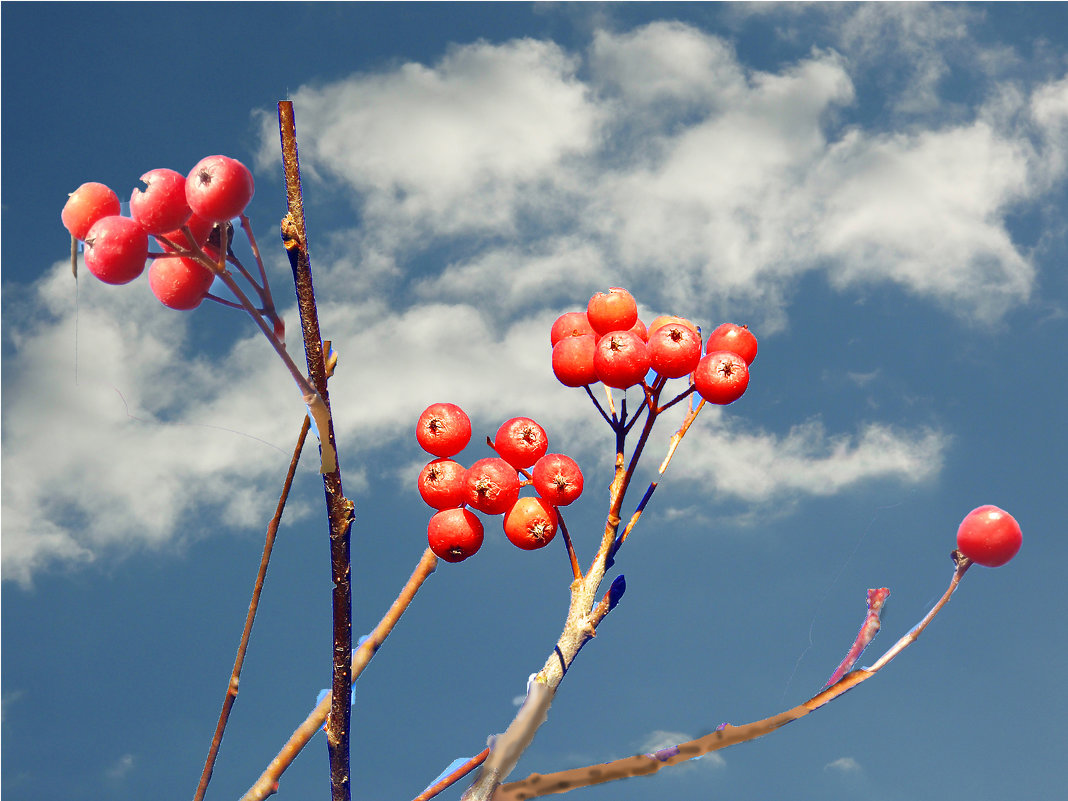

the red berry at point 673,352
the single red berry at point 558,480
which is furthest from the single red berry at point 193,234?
the red berry at point 673,352

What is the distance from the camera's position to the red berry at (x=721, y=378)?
231 centimetres

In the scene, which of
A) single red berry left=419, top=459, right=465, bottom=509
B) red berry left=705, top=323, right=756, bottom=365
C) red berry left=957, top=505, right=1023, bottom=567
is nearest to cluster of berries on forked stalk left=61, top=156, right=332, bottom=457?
single red berry left=419, top=459, right=465, bottom=509

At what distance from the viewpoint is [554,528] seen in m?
2.19

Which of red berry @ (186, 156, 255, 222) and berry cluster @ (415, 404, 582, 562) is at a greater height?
red berry @ (186, 156, 255, 222)

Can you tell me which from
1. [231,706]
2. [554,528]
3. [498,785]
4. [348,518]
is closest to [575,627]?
[554,528]

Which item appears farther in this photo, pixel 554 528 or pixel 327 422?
pixel 554 528

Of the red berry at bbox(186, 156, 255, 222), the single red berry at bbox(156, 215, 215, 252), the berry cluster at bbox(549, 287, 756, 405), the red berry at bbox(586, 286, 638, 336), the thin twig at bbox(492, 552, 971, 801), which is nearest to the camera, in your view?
the red berry at bbox(186, 156, 255, 222)

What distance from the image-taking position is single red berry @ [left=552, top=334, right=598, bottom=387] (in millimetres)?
2332

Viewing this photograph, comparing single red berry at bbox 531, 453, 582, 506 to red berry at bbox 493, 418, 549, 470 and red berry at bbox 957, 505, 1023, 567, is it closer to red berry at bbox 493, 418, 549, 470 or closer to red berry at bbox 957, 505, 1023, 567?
red berry at bbox 493, 418, 549, 470

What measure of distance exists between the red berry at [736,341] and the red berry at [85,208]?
5.23 ft

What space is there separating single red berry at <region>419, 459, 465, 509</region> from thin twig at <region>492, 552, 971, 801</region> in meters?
0.69

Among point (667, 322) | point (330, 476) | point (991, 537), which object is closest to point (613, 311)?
point (667, 322)

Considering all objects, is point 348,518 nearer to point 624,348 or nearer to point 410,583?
point 410,583

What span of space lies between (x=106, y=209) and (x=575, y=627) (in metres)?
1.40
